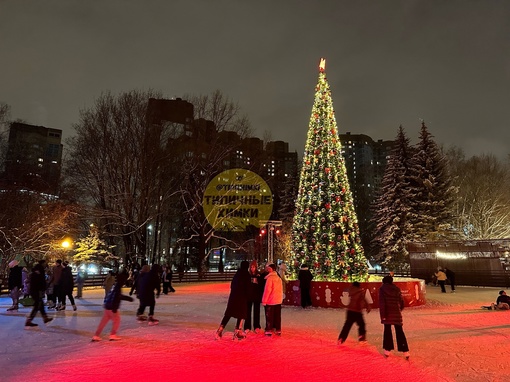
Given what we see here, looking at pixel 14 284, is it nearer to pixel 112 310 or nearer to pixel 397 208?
pixel 112 310

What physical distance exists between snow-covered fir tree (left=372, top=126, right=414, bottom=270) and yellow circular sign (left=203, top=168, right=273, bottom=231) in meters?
11.1

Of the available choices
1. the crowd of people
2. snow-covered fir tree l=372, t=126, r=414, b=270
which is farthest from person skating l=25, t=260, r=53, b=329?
snow-covered fir tree l=372, t=126, r=414, b=270

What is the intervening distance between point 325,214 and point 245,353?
29.0 ft

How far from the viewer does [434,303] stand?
1435cm

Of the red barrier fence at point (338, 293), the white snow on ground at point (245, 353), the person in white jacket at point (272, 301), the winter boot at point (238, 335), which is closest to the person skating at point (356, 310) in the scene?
the white snow on ground at point (245, 353)

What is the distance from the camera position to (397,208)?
32312 mm

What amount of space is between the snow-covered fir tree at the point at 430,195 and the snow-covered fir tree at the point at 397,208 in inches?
25.9

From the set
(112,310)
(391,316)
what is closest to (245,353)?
(391,316)

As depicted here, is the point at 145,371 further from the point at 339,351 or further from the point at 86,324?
the point at 86,324

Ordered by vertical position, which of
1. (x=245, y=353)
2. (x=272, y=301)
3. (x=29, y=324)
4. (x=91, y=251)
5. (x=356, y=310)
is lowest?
(x=245, y=353)

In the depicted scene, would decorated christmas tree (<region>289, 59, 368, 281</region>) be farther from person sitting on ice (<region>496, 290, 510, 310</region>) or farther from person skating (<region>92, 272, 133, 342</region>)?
person skating (<region>92, 272, 133, 342</region>)

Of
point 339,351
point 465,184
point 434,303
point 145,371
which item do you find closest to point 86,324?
point 145,371

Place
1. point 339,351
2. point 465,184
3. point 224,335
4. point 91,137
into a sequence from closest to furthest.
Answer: point 339,351, point 224,335, point 91,137, point 465,184

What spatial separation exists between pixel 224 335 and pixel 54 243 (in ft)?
57.6
